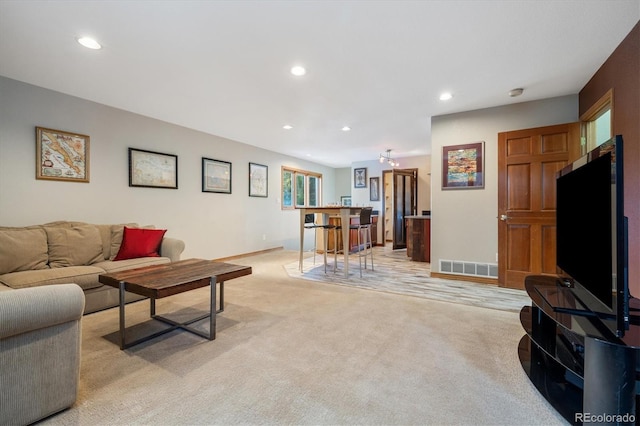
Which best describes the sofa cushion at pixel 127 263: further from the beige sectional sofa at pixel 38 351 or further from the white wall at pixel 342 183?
the white wall at pixel 342 183

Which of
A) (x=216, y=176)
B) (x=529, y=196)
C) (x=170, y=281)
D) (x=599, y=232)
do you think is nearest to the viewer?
(x=599, y=232)

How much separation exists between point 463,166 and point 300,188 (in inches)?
192

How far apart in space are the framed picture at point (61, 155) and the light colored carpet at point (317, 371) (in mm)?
1797

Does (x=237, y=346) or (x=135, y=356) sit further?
(x=237, y=346)

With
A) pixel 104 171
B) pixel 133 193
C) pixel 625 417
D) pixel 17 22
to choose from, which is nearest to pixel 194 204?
pixel 133 193

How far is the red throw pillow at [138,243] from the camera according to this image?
3361 mm

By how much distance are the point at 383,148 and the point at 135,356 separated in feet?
19.7

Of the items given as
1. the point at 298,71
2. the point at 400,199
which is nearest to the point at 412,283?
the point at 298,71

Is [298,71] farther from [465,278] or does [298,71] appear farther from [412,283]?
[465,278]

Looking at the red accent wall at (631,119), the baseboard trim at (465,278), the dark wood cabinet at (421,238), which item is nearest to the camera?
the red accent wall at (631,119)

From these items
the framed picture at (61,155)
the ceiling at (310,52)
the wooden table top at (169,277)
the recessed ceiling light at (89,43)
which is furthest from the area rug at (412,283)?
the recessed ceiling light at (89,43)

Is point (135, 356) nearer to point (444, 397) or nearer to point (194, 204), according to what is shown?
point (444, 397)

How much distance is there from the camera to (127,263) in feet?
10.4

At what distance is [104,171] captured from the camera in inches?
149
